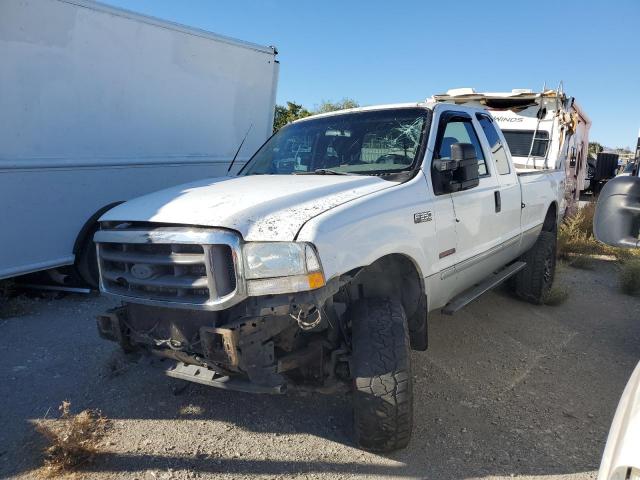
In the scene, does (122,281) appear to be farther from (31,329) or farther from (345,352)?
(31,329)

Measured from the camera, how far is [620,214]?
198 cm

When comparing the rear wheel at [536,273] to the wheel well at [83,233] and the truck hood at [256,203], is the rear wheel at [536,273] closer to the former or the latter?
the truck hood at [256,203]

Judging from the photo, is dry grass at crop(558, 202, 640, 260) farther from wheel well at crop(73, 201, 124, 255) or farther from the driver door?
wheel well at crop(73, 201, 124, 255)

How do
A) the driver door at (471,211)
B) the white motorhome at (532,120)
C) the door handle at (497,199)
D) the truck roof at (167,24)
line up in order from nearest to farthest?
the driver door at (471,211), the door handle at (497,199), the truck roof at (167,24), the white motorhome at (532,120)

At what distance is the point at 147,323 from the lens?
3088 millimetres

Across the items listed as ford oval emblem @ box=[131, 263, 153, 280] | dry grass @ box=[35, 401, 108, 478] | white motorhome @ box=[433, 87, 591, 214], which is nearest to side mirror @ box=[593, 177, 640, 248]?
ford oval emblem @ box=[131, 263, 153, 280]

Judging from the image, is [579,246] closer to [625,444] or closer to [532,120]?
[532,120]

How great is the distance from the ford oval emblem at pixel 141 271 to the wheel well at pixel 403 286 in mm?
1215

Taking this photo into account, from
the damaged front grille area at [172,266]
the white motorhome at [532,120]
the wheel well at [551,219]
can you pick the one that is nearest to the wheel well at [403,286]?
the damaged front grille area at [172,266]

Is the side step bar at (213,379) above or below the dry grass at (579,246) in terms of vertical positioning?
below

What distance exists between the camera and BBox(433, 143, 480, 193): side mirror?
11.9 feet

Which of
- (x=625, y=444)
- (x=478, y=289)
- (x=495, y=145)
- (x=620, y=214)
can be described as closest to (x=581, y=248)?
(x=495, y=145)

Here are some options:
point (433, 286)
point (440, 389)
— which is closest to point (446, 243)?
point (433, 286)

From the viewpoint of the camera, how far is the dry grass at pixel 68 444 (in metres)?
2.87
